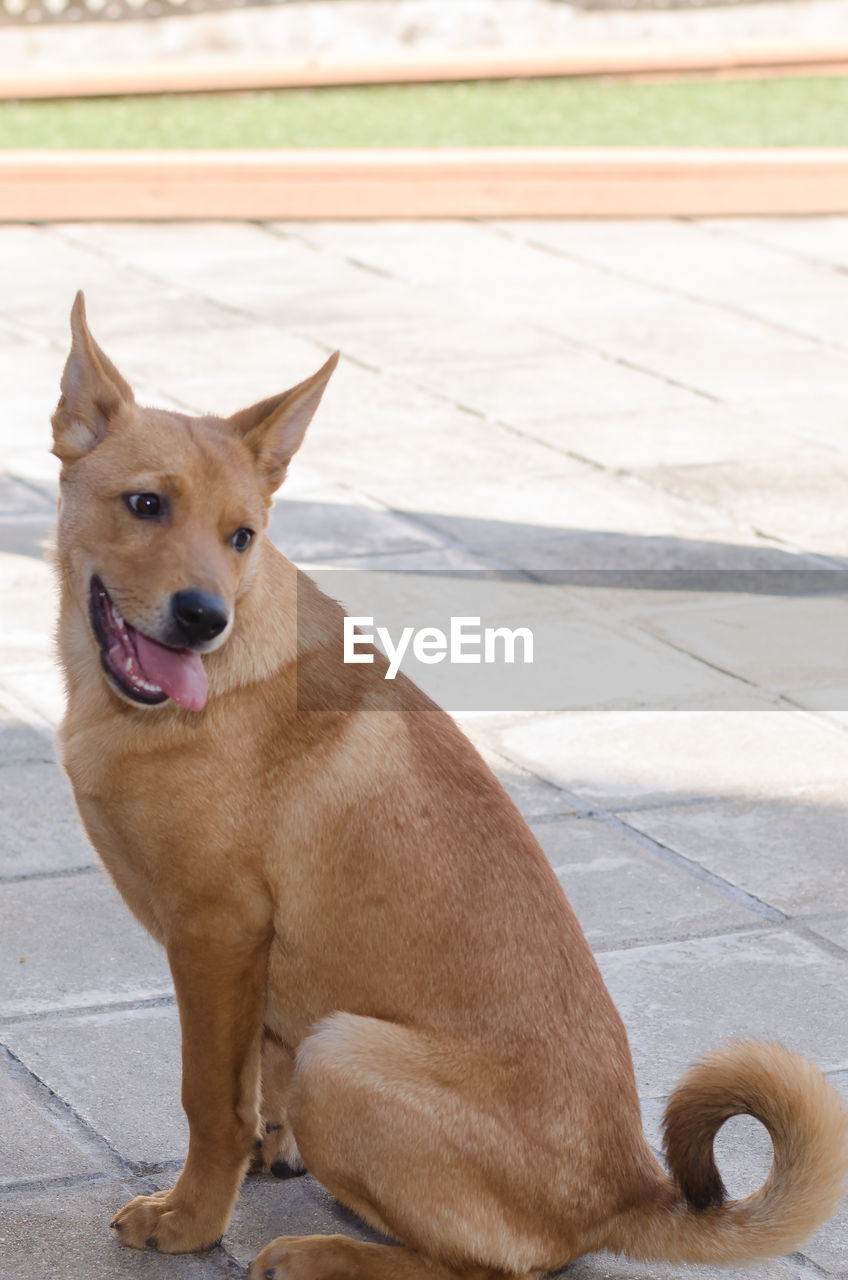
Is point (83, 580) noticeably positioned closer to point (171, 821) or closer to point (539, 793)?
point (171, 821)

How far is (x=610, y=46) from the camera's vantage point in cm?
1883

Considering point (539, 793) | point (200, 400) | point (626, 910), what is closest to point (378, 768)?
point (626, 910)

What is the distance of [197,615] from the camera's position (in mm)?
3490

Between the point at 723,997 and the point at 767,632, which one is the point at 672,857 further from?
the point at 767,632

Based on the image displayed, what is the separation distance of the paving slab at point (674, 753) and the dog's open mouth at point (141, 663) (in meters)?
2.43

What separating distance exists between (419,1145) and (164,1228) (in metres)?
0.60

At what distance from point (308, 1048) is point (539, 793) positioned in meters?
2.42

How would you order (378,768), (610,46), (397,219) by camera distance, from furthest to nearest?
(610,46) → (397,219) → (378,768)

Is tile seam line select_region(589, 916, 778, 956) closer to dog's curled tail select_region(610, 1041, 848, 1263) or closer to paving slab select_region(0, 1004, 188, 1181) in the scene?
paving slab select_region(0, 1004, 188, 1181)

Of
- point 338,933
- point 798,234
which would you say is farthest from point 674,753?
point 798,234

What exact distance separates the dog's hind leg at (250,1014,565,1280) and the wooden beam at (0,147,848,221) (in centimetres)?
A: 1116

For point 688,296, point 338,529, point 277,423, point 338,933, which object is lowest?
point 338,529

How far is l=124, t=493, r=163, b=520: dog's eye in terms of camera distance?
360cm

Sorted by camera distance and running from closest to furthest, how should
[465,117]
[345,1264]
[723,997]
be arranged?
[345,1264], [723,997], [465,117]
